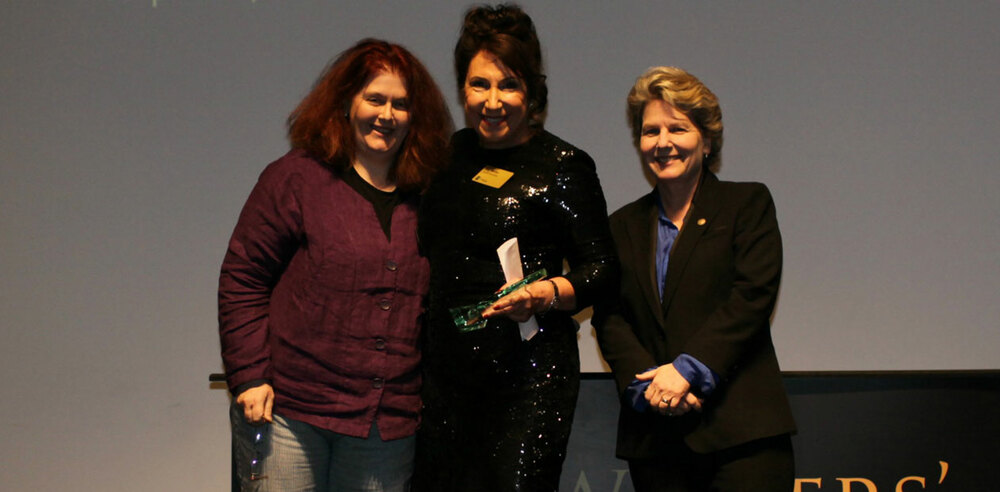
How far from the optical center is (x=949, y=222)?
10.8 ft

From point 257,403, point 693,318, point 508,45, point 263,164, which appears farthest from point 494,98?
point 263,164

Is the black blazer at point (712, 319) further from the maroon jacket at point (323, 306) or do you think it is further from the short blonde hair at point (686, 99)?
the maroon jacket at point (323, 306)

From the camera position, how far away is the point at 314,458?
219 centimetres

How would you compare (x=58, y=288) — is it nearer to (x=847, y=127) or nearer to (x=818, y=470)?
(x=818, y=470)

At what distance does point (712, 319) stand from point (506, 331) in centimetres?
50

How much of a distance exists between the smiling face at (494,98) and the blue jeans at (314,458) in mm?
791

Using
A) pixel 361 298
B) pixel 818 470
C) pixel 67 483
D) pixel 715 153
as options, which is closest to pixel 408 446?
pixel 361 298

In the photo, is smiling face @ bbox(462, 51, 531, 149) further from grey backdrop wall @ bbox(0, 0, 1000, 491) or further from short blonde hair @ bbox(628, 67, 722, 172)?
grey backdrop wall @ bbox(0, 0, 1000, 491)

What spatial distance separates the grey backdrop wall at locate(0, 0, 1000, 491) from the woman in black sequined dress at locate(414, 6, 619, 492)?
1.07m

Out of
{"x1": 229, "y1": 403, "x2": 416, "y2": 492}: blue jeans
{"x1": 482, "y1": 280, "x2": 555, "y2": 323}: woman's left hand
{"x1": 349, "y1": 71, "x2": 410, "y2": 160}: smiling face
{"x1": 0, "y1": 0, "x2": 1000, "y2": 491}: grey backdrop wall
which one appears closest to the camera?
{"x1": 482, "y1": 280, "x2": 555, "y2": 323}: woman's left hand

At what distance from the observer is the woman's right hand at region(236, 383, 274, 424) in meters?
2.14

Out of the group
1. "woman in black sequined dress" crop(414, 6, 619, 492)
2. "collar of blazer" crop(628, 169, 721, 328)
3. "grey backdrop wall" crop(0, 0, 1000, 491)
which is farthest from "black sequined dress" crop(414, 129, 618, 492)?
"grey backdrop wall" crop(0, 0, 1000, 491)

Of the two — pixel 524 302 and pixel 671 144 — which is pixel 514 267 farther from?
pixel 671 144

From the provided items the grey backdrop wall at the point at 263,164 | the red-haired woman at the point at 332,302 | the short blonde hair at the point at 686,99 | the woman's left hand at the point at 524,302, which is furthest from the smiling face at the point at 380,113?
the grey backdrop wall at the point at 263,164
